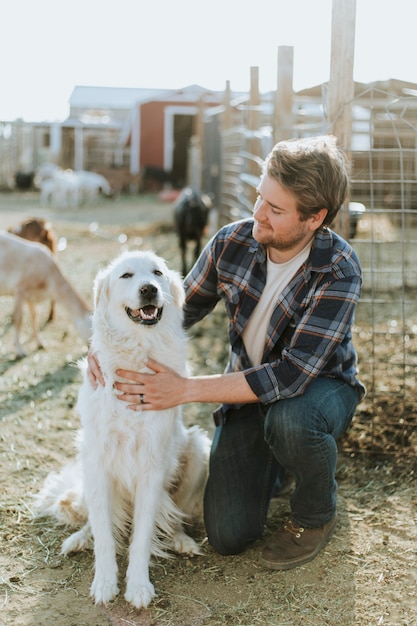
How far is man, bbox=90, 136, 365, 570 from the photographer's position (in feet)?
8.91

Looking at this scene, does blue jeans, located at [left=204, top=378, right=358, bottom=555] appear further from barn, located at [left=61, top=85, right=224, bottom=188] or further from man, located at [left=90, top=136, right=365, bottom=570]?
barn, located at [left=61, top=85, right=224, bottom=188]

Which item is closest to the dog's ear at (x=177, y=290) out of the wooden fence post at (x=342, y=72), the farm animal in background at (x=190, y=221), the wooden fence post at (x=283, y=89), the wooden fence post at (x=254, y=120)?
the wooden fence post at (x=342, y=72)

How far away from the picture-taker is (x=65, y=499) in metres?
3.09

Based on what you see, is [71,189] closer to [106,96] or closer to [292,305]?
[106,96]

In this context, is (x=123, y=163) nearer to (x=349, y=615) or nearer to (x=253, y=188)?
(x=253, y=188)

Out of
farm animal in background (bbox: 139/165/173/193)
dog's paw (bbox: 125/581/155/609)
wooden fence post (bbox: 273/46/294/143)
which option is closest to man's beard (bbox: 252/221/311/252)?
dog's paw (bbox: 125/581/155/609)

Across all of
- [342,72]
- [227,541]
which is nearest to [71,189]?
[342,72]

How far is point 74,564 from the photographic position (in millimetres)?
2840

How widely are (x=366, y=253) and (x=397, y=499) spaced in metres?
→ 6.35

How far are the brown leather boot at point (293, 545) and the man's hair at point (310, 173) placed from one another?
49.2 inches

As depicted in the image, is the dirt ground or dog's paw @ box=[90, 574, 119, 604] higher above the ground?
dog's paw @ box=[90, 574, 119, 604]

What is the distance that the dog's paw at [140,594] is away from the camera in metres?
2.55

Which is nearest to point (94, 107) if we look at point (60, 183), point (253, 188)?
point (60, 183)

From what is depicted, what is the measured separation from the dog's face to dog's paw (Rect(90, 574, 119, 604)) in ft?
3.04
